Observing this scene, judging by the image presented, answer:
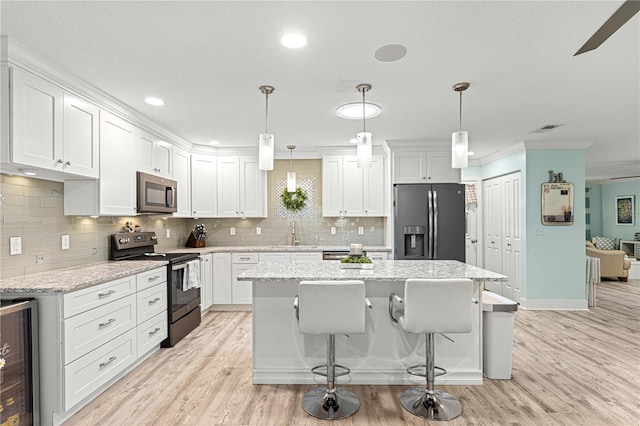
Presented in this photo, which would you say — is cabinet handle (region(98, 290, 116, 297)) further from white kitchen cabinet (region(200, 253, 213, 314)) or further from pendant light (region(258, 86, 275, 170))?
white kitchen cabinet (region(200, 253, 213, 314))

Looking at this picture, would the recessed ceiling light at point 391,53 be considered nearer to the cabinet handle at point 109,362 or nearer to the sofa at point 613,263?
the cabinet handle at point 109,362

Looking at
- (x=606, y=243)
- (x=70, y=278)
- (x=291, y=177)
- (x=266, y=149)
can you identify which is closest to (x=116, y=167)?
(x=70, y=278)

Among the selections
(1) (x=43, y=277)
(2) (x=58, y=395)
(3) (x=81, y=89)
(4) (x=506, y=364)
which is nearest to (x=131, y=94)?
(3) (x=81, y=89)

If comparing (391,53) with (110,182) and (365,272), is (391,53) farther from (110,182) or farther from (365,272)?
(110,182)

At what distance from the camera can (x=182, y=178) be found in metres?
4.86

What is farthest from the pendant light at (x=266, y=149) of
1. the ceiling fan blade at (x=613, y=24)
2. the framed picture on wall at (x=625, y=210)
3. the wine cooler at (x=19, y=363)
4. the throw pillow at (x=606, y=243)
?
the framed picture on wall at (x=625, y=210)

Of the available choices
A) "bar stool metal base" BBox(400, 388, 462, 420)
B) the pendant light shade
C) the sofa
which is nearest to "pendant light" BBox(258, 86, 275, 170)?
the pendant light shade

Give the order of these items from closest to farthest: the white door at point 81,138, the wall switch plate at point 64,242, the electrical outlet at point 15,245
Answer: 1. the electrical outlet at point 15,245
2. the white door at point 81,138
3. the wall switch plate at point 64,242

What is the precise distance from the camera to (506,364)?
9.42ft

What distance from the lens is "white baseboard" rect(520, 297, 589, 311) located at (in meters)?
5.03

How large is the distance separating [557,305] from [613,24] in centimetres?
430

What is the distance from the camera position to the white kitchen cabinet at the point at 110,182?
3020mm

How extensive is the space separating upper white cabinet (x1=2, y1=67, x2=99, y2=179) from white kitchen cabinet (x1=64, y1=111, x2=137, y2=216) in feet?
0.42

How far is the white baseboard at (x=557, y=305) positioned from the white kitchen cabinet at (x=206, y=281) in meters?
4.52
